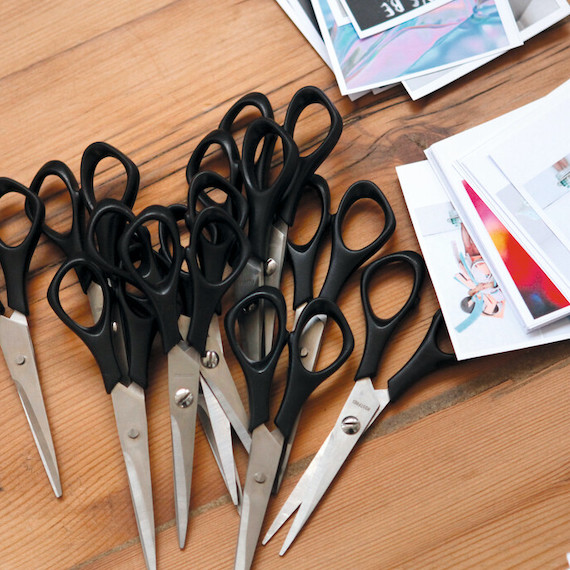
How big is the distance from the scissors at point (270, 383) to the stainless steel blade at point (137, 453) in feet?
0.28

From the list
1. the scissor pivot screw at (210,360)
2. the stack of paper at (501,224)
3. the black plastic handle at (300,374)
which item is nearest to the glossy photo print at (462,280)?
the stack of paper at (501,224)

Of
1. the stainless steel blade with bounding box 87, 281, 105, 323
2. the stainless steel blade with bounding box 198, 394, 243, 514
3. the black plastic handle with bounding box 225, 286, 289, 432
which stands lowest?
the stainless steel blade with bounding box 198, 394, 243, 514

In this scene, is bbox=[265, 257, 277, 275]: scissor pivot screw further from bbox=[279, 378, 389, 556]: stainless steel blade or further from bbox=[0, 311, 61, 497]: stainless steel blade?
bbox=[0, 311, 61, 497]: stainless steel blade

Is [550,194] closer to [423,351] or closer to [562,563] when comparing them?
[423,351]

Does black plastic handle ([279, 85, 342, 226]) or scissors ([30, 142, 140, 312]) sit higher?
scissors ([30, 142, 140, 312])

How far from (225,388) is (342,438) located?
0.11m

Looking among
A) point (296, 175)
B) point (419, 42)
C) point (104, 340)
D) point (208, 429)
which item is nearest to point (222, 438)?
point (208, 429)

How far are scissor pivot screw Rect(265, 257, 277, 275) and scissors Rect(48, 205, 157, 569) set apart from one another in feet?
0.38

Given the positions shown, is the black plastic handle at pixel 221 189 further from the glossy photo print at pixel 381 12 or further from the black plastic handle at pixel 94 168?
the glossy photo print at pixel 381 12

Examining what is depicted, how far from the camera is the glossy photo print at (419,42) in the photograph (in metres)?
0.74

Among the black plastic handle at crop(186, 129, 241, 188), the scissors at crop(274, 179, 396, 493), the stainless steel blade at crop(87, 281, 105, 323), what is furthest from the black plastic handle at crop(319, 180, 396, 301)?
the stainless steel blade at crop(87, 281, 105, 323)

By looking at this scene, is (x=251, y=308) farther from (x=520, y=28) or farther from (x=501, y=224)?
(x=520, y=28)

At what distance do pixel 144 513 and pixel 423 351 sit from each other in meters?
0.28

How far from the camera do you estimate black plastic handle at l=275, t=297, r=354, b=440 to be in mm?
604
